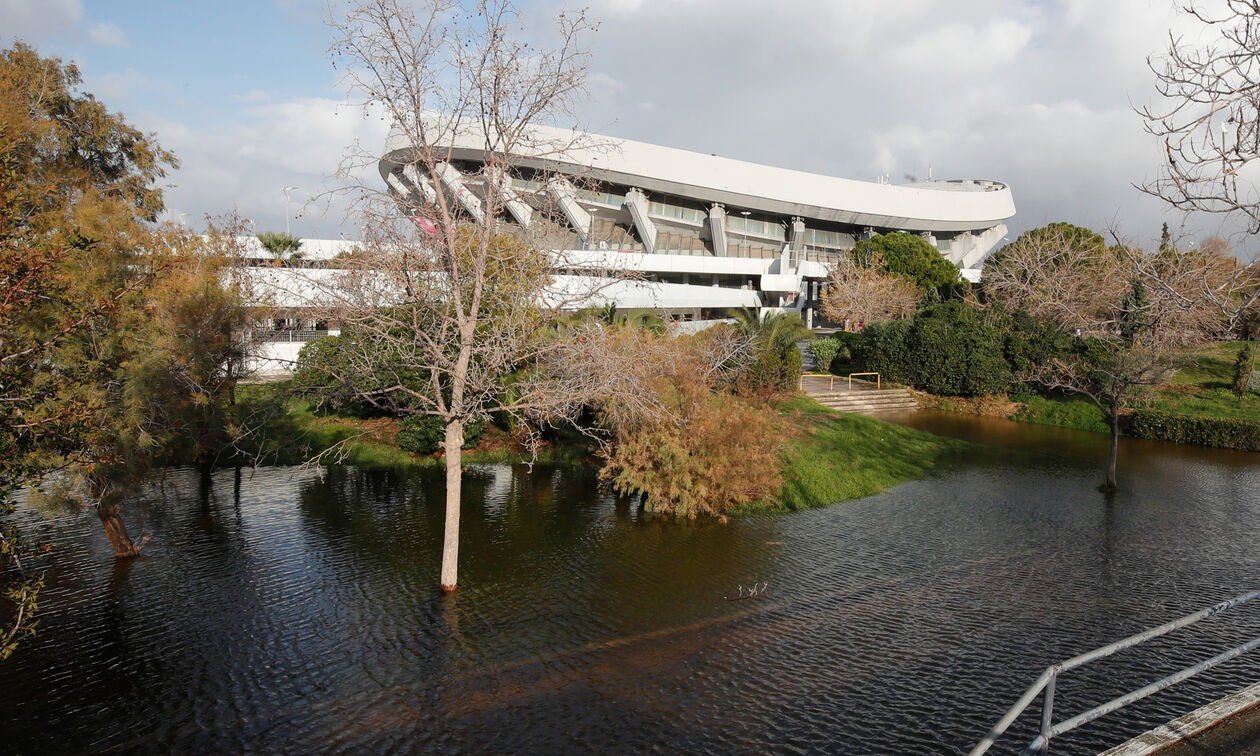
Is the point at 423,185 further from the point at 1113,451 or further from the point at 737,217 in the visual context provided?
the point at 737,217

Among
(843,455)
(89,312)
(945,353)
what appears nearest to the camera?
(89,312)

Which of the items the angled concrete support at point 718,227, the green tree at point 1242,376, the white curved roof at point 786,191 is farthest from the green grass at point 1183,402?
the angled concrete support at point 718,227

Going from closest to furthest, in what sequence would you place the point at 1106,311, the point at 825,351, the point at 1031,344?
1. the point at 1106,311
2. the point at 1031,344
3. the point at 825,351

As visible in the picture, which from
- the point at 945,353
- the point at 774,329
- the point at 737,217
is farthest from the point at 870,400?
the point at 737,217

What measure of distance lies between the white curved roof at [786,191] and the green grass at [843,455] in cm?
2921

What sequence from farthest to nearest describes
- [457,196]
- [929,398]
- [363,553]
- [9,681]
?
1. [929,398]
2. [363,553]
3. [457,196]
4. [9,681]

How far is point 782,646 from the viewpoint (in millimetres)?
8641

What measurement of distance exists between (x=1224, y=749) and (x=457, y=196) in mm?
9244

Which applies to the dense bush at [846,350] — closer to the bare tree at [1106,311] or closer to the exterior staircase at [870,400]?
the exterior staircase at [870,400]

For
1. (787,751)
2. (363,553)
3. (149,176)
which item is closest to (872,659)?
(787,751)

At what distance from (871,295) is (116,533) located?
1390 inches

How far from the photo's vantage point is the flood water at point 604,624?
275 inches

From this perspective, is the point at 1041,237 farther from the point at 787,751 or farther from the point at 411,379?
the point at 787,751

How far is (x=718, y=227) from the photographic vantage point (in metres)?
55.8
